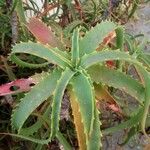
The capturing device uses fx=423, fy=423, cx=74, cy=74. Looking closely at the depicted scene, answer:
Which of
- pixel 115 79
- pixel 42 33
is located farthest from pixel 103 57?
pixel 42 33

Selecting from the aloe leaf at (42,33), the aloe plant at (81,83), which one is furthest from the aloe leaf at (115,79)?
the aloe leaf at (42,33)

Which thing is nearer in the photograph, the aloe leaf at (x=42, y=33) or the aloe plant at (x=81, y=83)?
the aloe plant at (x=81, y=83)

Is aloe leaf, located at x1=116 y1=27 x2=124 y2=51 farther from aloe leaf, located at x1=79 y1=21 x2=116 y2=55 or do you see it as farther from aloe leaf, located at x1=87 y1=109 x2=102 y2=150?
aloe leaf, located at x1=87 y1=109 x2=102 y2=150

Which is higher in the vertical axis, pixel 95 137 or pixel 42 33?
pixel 42 33

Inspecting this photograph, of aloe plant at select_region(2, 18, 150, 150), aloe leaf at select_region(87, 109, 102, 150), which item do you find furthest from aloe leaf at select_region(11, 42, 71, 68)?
aloe leaf at select_region(87, 109, 102, 150)

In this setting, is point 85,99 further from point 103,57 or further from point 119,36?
point 119,36

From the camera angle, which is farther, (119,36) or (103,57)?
(119,36)

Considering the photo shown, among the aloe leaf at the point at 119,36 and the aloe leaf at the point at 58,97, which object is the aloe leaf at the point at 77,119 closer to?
the aloe leaf at the point at 58,97

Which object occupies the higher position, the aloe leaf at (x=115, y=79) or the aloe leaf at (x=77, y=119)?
the aloe leaf at (x=115, y=79)
